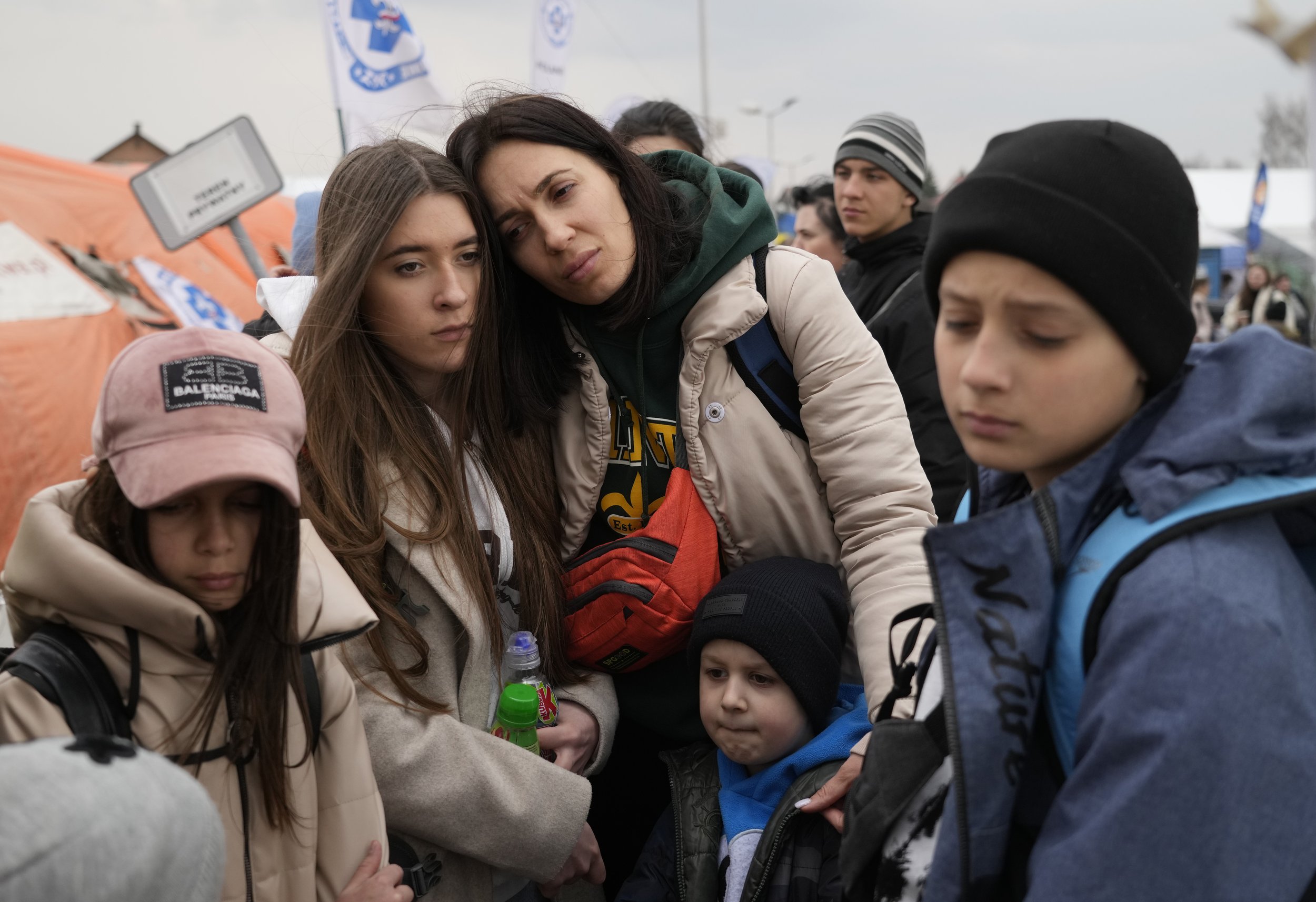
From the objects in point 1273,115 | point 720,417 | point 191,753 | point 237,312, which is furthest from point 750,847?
point 237,312

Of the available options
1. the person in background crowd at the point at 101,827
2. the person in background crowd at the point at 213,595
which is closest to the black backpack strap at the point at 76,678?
the person in background crowd at the point at 213,595

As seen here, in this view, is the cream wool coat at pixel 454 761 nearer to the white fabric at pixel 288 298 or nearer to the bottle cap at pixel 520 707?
the bottle cap at pixel 520 707

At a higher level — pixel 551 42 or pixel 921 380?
pixel 551 42

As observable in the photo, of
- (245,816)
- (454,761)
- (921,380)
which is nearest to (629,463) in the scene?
(454,761)

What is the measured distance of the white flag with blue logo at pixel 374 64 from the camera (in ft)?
18.9

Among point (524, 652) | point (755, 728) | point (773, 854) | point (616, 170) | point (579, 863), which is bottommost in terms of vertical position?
point (579, 863)

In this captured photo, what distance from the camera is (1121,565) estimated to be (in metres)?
1.14

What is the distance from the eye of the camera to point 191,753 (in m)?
1.68

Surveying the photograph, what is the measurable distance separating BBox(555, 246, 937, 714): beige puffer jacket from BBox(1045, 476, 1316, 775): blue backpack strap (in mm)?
901

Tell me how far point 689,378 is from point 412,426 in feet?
2.05

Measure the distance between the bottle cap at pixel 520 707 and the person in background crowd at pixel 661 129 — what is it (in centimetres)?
279

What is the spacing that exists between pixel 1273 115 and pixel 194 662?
81.2 inches

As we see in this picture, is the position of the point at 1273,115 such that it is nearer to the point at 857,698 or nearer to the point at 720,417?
the point at 720,417

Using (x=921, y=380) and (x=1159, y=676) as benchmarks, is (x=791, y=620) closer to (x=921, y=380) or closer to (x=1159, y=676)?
(x=1159, y=676)
